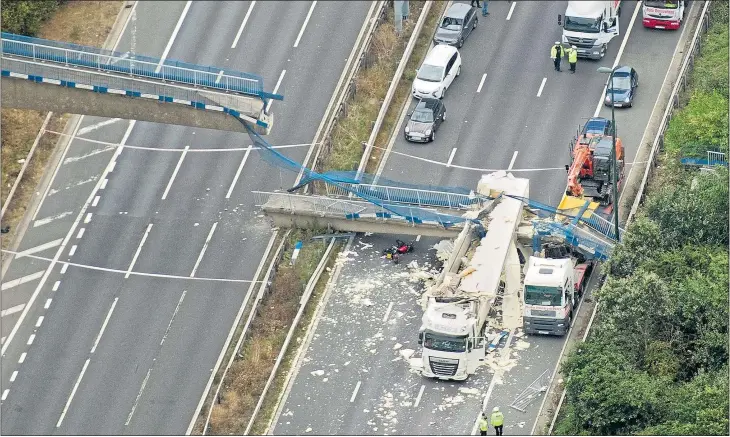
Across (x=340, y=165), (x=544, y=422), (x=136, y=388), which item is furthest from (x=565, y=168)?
(x=136, y=388)

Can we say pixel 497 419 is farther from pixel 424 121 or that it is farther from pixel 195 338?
pixel 424 121

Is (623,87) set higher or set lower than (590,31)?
lower

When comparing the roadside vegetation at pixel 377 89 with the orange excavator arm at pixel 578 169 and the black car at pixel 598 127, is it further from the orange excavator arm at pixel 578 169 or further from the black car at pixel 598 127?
the orange excavator arm at pixel 578 169

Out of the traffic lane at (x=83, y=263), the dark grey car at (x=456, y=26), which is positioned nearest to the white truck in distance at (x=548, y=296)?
the traffic lane at (x=83, y=263)

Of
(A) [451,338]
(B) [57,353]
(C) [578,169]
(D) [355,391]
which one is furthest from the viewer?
(C) [578,169]

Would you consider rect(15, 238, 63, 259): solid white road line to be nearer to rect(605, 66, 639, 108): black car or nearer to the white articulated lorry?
the white articulated lorry

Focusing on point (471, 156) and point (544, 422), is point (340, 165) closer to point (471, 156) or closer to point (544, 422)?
point (471, 156)

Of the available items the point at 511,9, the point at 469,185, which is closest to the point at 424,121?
the point at 469,185
